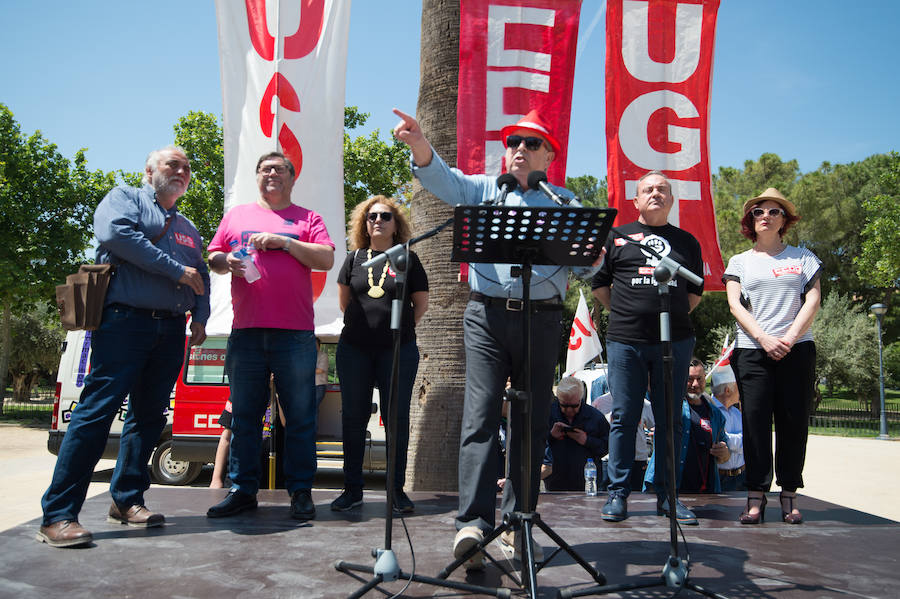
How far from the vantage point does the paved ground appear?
8.92 meters

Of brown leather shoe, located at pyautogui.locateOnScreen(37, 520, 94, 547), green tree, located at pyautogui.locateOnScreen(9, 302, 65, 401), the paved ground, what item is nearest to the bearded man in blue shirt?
brown leather shoe, located at pyautogui.locateOnScreen(37, 520, 94, 547)

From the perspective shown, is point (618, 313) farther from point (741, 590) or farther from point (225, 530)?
point (225, 530)

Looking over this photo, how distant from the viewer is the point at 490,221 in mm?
2402

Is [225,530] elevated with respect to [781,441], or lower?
lower

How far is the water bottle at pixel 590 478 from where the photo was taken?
472 cm

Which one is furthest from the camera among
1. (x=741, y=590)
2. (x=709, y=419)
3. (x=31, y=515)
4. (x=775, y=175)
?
(x=775, y=175)

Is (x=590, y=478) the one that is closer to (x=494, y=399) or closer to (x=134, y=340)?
(x=494, y=399)

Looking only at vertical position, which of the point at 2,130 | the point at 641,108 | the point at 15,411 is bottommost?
the point at 15,411

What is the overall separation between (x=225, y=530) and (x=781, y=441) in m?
3.34

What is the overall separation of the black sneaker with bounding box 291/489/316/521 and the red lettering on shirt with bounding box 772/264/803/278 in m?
3.19

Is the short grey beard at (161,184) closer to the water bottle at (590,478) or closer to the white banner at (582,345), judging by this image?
the water bottle at (590,478)

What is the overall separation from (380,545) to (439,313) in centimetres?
269

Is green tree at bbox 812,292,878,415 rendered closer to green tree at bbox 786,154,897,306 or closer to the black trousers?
green tree at bbox 786,154,897,306

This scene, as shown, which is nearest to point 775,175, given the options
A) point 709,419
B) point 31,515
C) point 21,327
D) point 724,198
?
point 724,198
